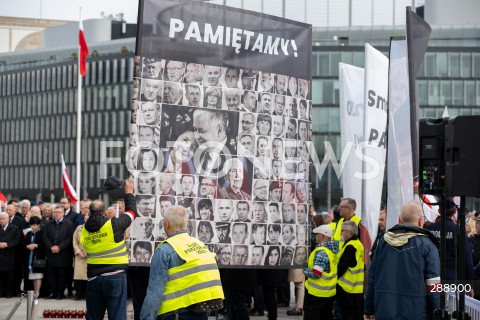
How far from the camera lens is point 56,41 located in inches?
4906

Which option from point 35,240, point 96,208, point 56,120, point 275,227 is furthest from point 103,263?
point 56,120

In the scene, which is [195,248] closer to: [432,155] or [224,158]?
[432,155]

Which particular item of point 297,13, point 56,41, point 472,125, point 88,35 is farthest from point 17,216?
point 56,41

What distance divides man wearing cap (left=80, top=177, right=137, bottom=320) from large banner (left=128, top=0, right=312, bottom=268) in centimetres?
71

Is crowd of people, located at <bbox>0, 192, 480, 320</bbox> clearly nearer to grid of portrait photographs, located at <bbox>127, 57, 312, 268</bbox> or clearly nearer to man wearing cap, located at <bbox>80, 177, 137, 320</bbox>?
man wearing cap, located at <bbox>80, 177, 137, 320</bbox>

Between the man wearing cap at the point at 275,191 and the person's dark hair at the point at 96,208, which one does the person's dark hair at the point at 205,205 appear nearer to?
the man wearing cap at the point at 275,191

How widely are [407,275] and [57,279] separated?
13805 millimetres

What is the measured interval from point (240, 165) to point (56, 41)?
11397 cm

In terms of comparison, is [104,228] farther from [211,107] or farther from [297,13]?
[297,13]

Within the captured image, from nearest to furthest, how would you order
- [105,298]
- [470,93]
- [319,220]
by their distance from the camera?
[105,298]
[319,220]
[470,93]

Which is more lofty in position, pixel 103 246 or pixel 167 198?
pixel 167 198

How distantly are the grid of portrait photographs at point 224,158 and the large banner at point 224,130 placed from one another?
0.04 ft

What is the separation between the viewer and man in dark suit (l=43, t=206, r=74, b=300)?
22.6 m

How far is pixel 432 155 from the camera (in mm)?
9539
